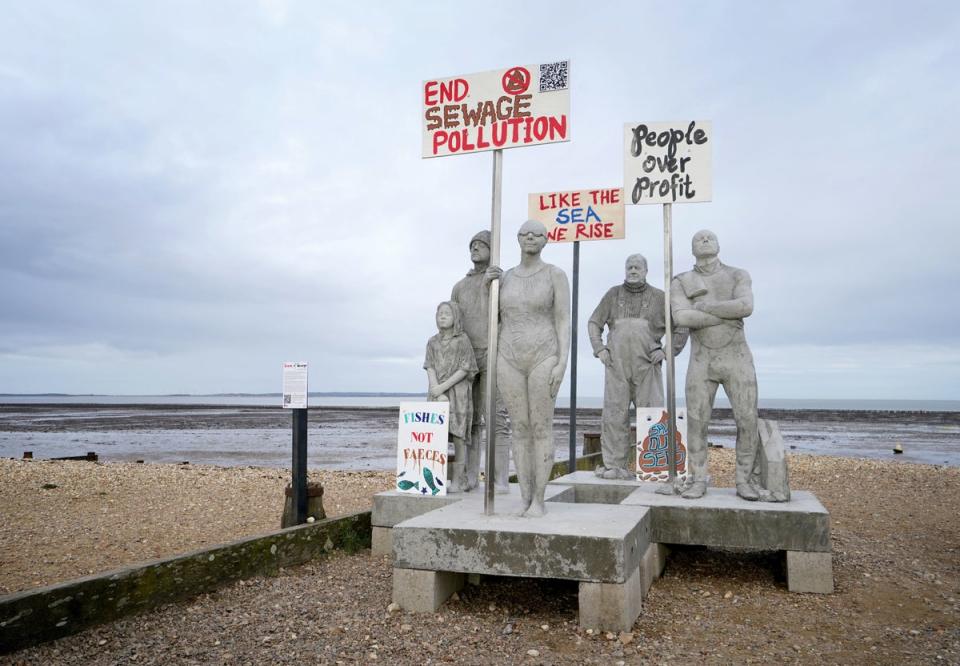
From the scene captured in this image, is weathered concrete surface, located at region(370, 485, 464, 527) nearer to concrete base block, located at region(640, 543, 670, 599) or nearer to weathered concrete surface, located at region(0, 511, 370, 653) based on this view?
weathered concrete surface, located at region(0, 511, 370, 653)

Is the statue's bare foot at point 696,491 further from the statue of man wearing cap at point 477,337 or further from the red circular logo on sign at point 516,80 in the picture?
the red circular logo on sign at point 516,80

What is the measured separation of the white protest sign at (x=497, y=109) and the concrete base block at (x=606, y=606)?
334 centimetres

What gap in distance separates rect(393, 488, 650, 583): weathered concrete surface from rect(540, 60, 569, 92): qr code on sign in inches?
132

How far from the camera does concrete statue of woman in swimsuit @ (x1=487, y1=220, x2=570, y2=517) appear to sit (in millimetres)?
5062

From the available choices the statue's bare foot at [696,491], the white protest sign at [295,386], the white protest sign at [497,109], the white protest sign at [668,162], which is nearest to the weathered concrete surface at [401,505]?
the white protest sign at [295,386]

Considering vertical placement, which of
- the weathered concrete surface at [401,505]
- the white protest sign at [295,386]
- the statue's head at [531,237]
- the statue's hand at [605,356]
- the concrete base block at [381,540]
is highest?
the statue's head at [531,237]

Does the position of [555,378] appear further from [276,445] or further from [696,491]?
[276,445]

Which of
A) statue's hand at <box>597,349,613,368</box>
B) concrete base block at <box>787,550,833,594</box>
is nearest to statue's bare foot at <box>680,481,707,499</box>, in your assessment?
concrete base block at <box>787,550,833,594</box>

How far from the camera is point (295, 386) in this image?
6496mm

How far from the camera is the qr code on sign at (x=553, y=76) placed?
5.49 m

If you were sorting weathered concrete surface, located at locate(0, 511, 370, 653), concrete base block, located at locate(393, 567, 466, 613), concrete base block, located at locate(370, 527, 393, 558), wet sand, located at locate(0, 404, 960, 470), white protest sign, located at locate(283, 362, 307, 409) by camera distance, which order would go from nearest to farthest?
weathered concrete surface, located at locate(0, 511, 370, 653), concrete base block, located at locate(393, 567, 466, 613), concrete base block, located at locate(370, 527, 393, 558), white protest sign, located at locate(283, 362, 307, 409), wet sand, located at locate(0, 404, 960, 470)

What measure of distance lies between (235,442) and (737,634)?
2373 cm

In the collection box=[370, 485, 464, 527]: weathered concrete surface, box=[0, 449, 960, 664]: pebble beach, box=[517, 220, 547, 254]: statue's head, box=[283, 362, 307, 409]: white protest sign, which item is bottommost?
box=[0, 449, 960, 664]: pebble beach

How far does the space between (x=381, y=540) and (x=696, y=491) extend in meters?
2.87
